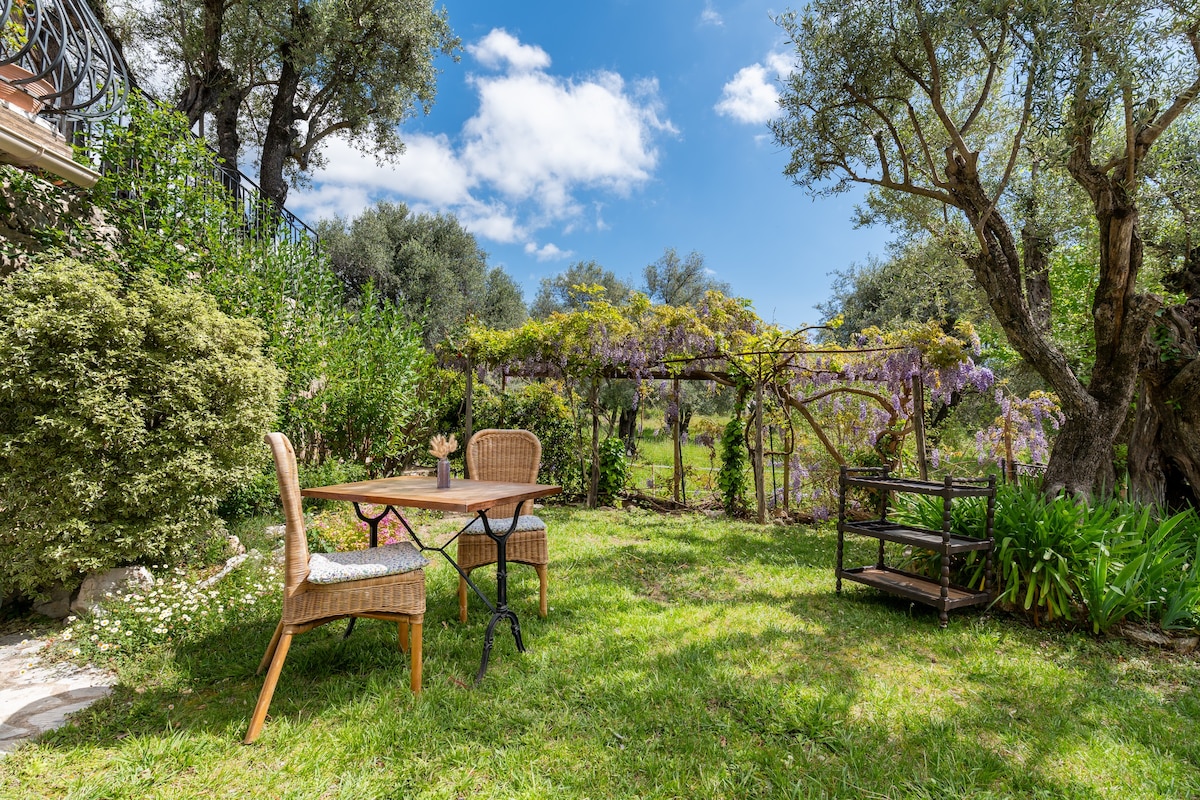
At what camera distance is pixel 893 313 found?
43.6 feet

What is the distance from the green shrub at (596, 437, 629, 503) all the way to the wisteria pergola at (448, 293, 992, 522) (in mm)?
201

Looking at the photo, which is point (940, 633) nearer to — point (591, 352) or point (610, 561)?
point (610, 561)

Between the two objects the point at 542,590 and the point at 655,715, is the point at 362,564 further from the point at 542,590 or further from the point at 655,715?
the point at 655,715

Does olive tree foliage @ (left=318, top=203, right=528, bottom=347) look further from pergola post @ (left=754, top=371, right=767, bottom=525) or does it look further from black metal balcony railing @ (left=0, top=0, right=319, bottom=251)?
pergola post @ (left=754, top=371, right=767, bottom=525)

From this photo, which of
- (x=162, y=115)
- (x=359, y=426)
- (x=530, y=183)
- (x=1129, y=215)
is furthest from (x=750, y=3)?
(x=530, y=183)

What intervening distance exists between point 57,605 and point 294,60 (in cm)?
796

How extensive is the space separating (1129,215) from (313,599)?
569 centimetres

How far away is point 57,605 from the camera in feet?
10.3

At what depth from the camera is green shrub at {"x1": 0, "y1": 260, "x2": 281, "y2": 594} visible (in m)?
2.88

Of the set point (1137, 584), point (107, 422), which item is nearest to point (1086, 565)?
point (1137, 584)

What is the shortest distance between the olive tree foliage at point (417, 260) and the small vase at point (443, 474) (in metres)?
11.2

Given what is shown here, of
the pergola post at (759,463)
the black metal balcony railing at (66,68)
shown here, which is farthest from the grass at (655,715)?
the black metal balcony railing at (66,68)

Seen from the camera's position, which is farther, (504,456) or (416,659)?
(504,456)

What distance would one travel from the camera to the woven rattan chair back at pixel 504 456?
3727mm
